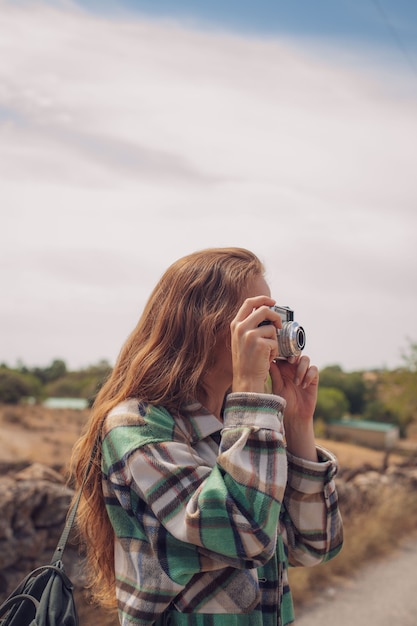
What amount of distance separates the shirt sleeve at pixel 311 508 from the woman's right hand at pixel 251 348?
0.38m

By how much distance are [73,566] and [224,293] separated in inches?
149

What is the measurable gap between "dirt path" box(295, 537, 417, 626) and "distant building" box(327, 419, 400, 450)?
33.5 m

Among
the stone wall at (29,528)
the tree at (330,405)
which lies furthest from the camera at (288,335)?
the tree at (330,405)

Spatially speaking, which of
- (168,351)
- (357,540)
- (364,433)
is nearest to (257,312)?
(168,351)

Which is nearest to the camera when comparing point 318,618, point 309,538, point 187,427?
point 187,427

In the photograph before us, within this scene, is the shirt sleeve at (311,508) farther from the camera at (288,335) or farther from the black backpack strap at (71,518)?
the black backpack strap at (71,518)

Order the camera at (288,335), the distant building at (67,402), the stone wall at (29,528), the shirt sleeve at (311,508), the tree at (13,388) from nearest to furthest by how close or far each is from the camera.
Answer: the camera at (288,335) → the shirt sleeve at (311,508) → the stone wall at (29,528) → the tree at (13,388) → the distant building at (67,402)

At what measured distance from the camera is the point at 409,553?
8898 millimetres

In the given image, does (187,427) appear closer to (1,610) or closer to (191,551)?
(191,551)

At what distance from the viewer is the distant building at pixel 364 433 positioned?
1630 inches

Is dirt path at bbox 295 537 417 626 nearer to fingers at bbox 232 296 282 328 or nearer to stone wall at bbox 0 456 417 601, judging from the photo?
stone wall at bbox 0 456 417 601

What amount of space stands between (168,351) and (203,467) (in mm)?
307

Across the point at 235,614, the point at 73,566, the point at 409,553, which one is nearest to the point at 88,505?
the point at 235,614

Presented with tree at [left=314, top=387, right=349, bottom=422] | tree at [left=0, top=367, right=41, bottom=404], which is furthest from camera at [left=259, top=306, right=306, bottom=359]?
tree at [left=314, top=387, right=349, bottom=422]
